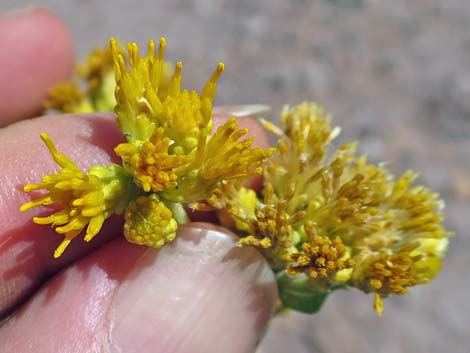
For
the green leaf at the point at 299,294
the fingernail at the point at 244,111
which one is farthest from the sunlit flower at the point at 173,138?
the fingernail at the point at 244,111

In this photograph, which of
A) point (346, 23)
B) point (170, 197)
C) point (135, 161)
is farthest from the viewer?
point (346, 23)

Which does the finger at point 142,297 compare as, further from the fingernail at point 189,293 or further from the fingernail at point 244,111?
the fingernail at point 244,111

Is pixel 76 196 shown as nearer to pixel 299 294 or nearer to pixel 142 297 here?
pixel 142 297

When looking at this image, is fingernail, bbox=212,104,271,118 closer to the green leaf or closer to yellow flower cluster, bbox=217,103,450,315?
yellow flower cluster, bbox=217,103,450,315

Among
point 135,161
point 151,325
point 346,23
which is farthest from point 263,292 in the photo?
point 346,23

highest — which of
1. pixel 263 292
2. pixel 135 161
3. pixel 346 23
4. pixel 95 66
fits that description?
pixel 135 161

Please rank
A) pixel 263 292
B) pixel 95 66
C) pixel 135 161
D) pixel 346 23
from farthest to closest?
pixel 346 23, pixel 95 66, pixel 263 292, pixel 135 161

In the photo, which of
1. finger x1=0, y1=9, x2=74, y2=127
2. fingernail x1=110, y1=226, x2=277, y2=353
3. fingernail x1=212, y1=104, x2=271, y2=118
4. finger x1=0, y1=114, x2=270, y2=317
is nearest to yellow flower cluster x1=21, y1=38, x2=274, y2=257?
fingernail x1=110, y1=226, x2=277, y2=353

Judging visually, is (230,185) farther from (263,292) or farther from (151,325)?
(151,325)
